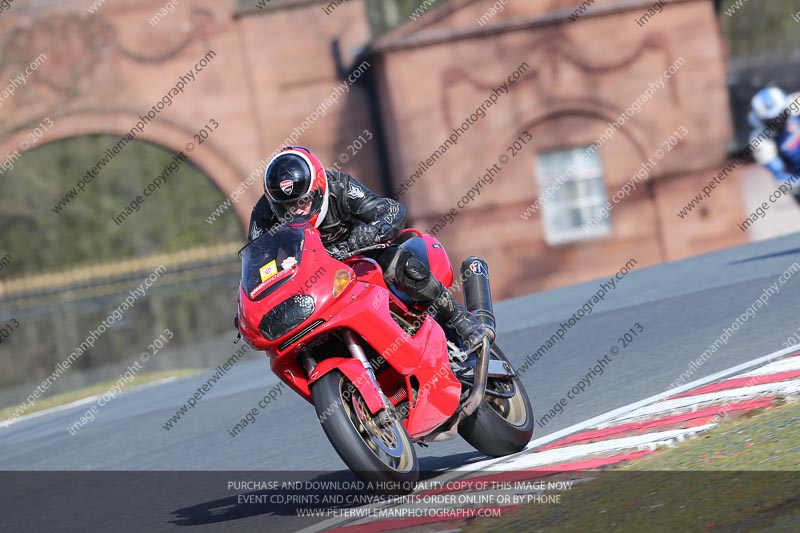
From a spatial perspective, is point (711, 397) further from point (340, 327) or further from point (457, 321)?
point (340, 327)

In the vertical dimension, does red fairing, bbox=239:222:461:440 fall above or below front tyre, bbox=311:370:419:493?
above

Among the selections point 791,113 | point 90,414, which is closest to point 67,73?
point 90,414

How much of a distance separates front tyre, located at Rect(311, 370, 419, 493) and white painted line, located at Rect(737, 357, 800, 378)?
248cm

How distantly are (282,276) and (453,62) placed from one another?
2146cm

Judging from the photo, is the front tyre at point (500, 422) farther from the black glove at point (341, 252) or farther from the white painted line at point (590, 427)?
the black glove at point (341, 252)

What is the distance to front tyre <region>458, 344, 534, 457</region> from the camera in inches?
253

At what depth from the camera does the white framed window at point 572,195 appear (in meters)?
27.2

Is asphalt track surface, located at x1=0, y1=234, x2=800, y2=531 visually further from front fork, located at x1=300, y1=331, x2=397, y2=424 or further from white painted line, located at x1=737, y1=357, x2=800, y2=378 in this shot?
front fork, located at x1=300, y1=331, x2=397, y2=424

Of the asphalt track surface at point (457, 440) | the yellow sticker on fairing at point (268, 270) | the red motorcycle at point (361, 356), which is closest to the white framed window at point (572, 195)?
the asphalt track surface at point (457, 440)

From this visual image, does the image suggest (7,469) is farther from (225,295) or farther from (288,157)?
(225,295)

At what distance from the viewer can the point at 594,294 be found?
555 inches

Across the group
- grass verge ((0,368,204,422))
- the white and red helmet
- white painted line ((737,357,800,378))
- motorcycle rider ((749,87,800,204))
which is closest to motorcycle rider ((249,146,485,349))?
the white and red helmet

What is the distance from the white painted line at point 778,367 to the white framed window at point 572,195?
19574 millimetres

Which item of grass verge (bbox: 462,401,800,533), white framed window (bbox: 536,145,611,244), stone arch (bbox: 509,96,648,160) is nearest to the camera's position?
grass verge (bbox: 462,401,800,533)
